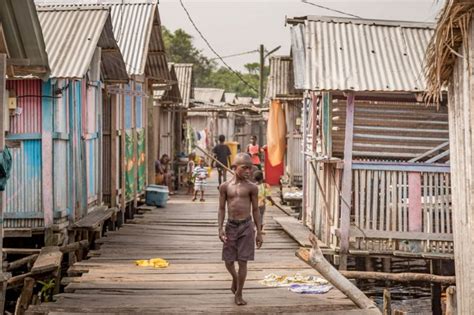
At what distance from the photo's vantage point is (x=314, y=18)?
1288cm

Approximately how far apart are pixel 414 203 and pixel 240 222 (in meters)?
4.17

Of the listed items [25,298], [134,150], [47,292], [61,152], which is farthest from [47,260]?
[134,150]

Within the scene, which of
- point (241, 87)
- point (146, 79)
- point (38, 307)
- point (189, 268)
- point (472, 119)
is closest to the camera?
point (472, 119)

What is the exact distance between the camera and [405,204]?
11633 millimetres

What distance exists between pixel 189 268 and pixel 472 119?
16.9 feet

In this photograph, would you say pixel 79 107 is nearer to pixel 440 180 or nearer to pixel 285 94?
pixel 440 180

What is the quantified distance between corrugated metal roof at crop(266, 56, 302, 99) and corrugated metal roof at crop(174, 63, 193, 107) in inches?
187

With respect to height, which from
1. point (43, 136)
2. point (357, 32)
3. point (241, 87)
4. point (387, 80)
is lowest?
point (43, 136)

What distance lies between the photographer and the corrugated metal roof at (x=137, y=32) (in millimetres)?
16656

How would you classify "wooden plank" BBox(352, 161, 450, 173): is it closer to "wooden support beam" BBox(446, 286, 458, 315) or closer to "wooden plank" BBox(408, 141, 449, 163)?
"wooden plank" BBox(408, 141, 449, 163)

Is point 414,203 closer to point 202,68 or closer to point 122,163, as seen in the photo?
point 122,163

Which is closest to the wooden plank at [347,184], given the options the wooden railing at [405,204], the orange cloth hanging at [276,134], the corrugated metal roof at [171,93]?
the wooden railing at [405,204]

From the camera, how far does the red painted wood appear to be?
11547 millimetres

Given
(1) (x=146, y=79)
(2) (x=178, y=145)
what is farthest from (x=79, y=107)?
(2) (x=178, y=145)
